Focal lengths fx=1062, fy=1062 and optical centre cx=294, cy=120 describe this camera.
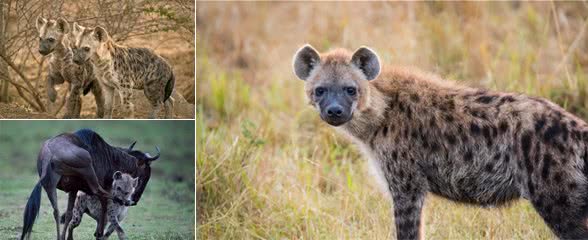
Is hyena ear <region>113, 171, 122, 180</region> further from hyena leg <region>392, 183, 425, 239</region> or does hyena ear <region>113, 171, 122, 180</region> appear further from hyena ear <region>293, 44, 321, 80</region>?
hyena leg <region>392, 183, 425, 239</region>

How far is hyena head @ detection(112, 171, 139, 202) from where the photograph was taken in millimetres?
4516

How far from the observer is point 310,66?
5.23 metres

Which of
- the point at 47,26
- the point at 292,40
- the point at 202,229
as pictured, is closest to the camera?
the point at 47,26

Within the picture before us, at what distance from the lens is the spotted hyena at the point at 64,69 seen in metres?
4.30

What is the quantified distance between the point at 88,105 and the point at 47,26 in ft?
1.29

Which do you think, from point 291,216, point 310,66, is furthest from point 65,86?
point 291,216

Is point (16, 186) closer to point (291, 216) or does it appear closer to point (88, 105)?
point (88, 105)

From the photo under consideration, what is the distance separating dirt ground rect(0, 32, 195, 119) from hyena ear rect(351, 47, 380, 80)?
0.82m

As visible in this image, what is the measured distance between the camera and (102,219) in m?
4.54

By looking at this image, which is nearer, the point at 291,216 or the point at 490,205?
the point at 490,205

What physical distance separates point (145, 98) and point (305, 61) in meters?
0.98

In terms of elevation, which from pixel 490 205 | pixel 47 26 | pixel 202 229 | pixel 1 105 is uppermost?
pixel 47 26

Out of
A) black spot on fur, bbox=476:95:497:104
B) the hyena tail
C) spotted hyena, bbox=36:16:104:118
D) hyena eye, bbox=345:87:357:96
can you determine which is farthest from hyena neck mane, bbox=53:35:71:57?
black spot on fur, bbox=476:95:497:104

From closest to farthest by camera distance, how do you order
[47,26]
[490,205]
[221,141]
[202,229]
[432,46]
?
1. [47,26]
2. [490,205]
3. [202,229]
4. [221,141]
5. [432,46]
